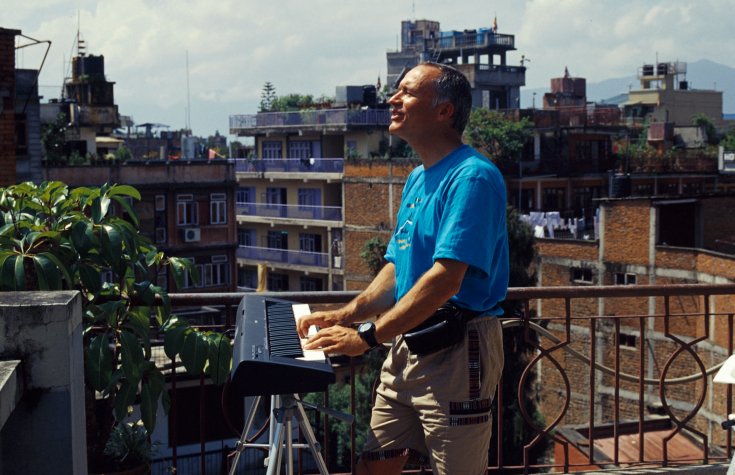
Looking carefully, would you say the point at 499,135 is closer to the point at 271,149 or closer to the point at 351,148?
the point at 351,148

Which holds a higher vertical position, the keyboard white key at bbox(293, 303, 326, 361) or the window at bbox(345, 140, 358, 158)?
the window at bbox(345, 140, 358, 158)

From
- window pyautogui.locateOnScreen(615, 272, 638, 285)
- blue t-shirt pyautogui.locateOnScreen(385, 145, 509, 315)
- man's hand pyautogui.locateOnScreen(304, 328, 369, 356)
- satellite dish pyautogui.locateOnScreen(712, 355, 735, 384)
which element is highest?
blue t-shirt pyautogui.locateOnScreen(385, 145, 509, 315)

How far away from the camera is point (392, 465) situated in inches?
149

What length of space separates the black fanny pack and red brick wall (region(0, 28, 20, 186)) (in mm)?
20641

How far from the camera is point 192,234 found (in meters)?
A: 42.9

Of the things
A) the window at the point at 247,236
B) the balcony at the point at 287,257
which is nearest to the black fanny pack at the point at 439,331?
the balcony at the point at 287,257

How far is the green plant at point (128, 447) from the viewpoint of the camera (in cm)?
489

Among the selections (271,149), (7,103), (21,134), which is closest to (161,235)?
(21,134)

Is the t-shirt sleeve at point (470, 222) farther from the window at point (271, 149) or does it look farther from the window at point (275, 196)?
the window at point (271, 149)

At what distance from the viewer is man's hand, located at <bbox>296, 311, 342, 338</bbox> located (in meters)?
3.80

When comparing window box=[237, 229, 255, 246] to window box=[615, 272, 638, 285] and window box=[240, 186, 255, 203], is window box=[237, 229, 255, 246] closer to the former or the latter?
window box=[240, 186, 255, 203]

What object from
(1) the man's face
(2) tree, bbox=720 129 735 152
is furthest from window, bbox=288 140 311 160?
(1) the man's face

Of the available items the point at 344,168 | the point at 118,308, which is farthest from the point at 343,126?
the point at 118,308

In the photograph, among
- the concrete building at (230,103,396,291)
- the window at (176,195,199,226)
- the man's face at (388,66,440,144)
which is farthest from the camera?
the concrete building at (230,103,396,291)
